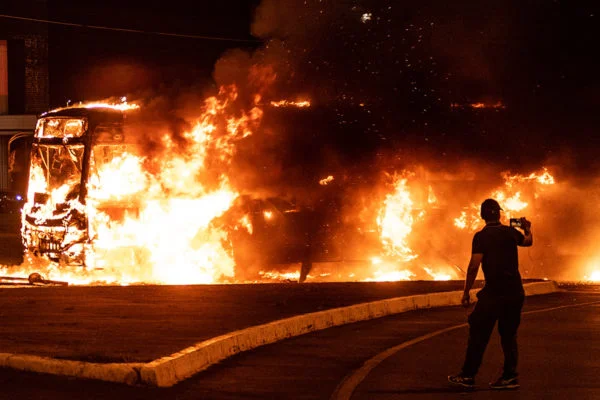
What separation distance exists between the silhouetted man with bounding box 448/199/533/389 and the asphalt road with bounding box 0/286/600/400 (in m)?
0.19

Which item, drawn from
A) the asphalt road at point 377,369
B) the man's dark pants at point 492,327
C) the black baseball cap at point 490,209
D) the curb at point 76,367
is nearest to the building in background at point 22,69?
the asphalt road at point 377,369

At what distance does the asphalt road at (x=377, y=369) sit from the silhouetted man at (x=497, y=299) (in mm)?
190

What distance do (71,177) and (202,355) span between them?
1095cm

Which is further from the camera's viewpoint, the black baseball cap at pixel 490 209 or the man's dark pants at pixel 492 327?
the black baseball cap at pixel 490 209

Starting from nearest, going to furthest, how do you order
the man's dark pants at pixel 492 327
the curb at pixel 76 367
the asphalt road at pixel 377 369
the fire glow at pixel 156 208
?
the asphalt road at pixel 377 369 → the man's dark pants at pixel 492 327 → the curb at pixel 76 367 → the fire glow at pixel 156 208

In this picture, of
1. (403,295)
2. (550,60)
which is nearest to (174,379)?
(403,295)

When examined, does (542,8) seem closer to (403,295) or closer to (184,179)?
(184,179)

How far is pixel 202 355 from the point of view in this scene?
424 inches

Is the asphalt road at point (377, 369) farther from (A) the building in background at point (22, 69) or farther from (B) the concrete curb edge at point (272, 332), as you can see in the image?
(A) the building in background at point (22, 69)

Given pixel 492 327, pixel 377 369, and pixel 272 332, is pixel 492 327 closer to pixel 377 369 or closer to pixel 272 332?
pixel 377 369

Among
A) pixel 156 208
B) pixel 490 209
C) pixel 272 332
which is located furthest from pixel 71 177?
pixel 490 209

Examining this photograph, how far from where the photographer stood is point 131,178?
21.2 m

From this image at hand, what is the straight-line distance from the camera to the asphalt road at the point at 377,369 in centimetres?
929

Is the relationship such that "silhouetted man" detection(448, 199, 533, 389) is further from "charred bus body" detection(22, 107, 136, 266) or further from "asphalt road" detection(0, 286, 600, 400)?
"charred bus body" detection(22, 107, 136, 266)
